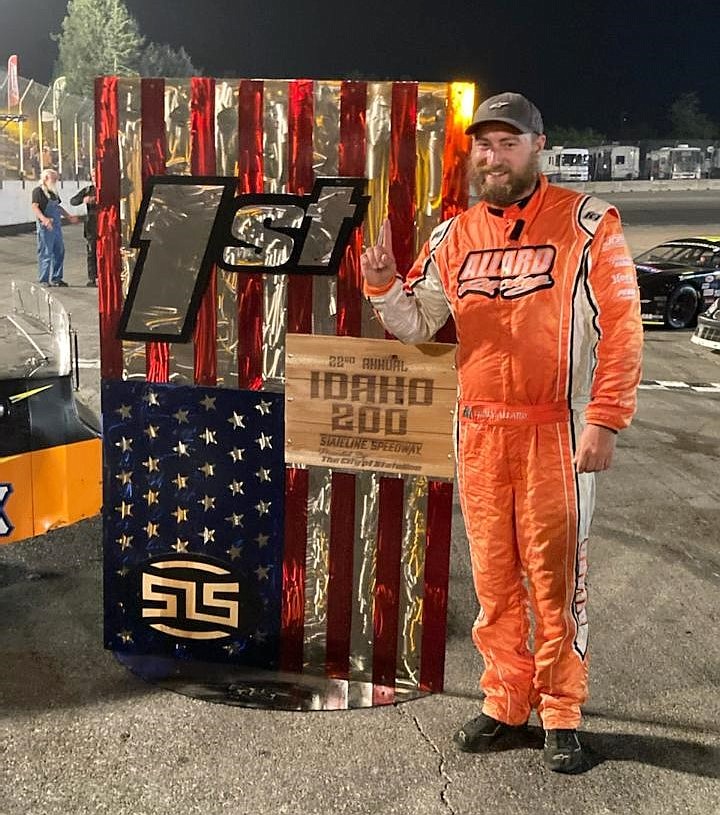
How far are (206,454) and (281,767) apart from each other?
1076mm

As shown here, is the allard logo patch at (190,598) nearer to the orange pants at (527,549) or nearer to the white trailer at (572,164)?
the orange pants at (527,549)

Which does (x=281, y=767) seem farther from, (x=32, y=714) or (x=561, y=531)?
(x=561, y=531)

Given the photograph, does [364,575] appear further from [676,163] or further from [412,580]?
[676,163]

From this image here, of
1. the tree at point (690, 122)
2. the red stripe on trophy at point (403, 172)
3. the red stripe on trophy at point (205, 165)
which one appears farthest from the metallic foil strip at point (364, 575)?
the tree at point (690, 122)

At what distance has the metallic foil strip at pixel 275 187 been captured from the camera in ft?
9.25

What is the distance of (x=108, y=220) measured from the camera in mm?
2992

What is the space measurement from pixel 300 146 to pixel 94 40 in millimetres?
64944

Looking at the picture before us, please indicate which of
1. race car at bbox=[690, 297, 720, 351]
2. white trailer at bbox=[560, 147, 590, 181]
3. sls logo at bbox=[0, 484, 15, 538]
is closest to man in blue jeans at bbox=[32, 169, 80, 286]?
race car at bbox=[690, 297, 720, 351]

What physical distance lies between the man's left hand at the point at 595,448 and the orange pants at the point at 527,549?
0.06 meters

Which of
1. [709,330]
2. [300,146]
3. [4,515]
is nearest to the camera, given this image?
[300,146]

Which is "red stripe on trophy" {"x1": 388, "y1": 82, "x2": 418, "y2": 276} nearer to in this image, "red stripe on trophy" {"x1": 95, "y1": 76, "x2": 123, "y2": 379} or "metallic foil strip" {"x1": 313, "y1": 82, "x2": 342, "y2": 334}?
"metallic foil strip" {"x1": 313, "y1": 82, "x2": 342, "y2": 334}

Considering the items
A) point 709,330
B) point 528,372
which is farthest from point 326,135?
point 709,330

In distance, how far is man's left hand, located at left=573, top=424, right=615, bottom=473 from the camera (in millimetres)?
2477

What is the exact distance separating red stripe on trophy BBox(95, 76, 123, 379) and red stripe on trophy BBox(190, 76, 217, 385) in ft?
0.90
